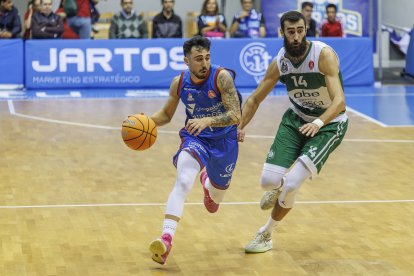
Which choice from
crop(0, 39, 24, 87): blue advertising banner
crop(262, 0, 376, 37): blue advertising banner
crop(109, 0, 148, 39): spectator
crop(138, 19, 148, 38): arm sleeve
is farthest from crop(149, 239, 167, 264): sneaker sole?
crop(262, 0, 376, 37): blue advertising banner

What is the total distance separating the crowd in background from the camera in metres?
22.1

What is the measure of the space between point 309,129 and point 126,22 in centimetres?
1473

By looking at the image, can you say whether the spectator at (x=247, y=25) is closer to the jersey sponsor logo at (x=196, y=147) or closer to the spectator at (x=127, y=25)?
the spectator at (x=127, y=25)

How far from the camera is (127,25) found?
74.8ft

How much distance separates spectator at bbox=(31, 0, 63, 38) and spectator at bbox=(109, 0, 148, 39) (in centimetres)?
138

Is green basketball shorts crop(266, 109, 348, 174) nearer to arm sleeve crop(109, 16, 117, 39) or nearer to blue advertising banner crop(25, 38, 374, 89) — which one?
blue advertising banner crop(25, 38, 374, 89)

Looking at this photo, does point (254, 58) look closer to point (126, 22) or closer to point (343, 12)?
point (126, 22)

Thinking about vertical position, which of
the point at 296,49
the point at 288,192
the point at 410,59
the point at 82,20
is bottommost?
the point at 410,59

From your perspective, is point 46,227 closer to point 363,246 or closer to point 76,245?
point 76,245

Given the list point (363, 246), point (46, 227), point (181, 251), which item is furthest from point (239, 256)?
point (46, 227)

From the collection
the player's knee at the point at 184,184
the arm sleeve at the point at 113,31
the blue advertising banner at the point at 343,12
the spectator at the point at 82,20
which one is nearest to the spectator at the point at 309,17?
the blue advertising banner at the point at 343,12

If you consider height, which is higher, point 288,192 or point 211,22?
point 211,22

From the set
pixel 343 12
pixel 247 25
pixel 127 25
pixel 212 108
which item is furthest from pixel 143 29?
pixel 212 108

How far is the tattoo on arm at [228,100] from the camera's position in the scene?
9.05 m
